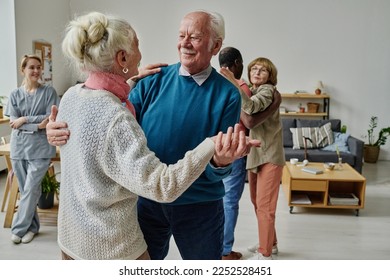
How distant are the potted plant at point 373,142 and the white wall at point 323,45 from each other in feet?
0.25

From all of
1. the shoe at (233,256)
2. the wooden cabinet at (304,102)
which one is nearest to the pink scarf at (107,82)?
the shoe at (233,256)

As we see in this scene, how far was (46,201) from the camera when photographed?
2.77m

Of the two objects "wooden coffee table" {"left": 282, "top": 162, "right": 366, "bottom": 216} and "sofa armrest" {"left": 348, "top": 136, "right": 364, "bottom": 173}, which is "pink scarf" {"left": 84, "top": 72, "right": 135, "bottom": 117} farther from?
"sofa armrest" {"left": 348, "top": 136, "right": 364, "bottom": 173}

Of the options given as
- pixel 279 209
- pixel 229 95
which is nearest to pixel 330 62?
pixel 279 209

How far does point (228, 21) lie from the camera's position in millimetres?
4297

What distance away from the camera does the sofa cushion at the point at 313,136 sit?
14.1ft

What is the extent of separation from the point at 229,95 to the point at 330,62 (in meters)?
4.22

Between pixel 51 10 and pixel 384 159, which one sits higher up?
pixel 51 10

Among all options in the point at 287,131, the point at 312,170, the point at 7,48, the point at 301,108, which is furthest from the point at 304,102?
the point at 7,48

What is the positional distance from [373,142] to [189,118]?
4.46 metres

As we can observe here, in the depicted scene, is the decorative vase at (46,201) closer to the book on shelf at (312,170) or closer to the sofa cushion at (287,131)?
the book on shelf at (312,170)

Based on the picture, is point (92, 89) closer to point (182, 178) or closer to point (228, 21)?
point (182, 178)

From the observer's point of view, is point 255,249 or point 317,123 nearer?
point 255,249

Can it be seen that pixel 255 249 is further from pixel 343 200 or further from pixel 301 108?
pixel 301 108
